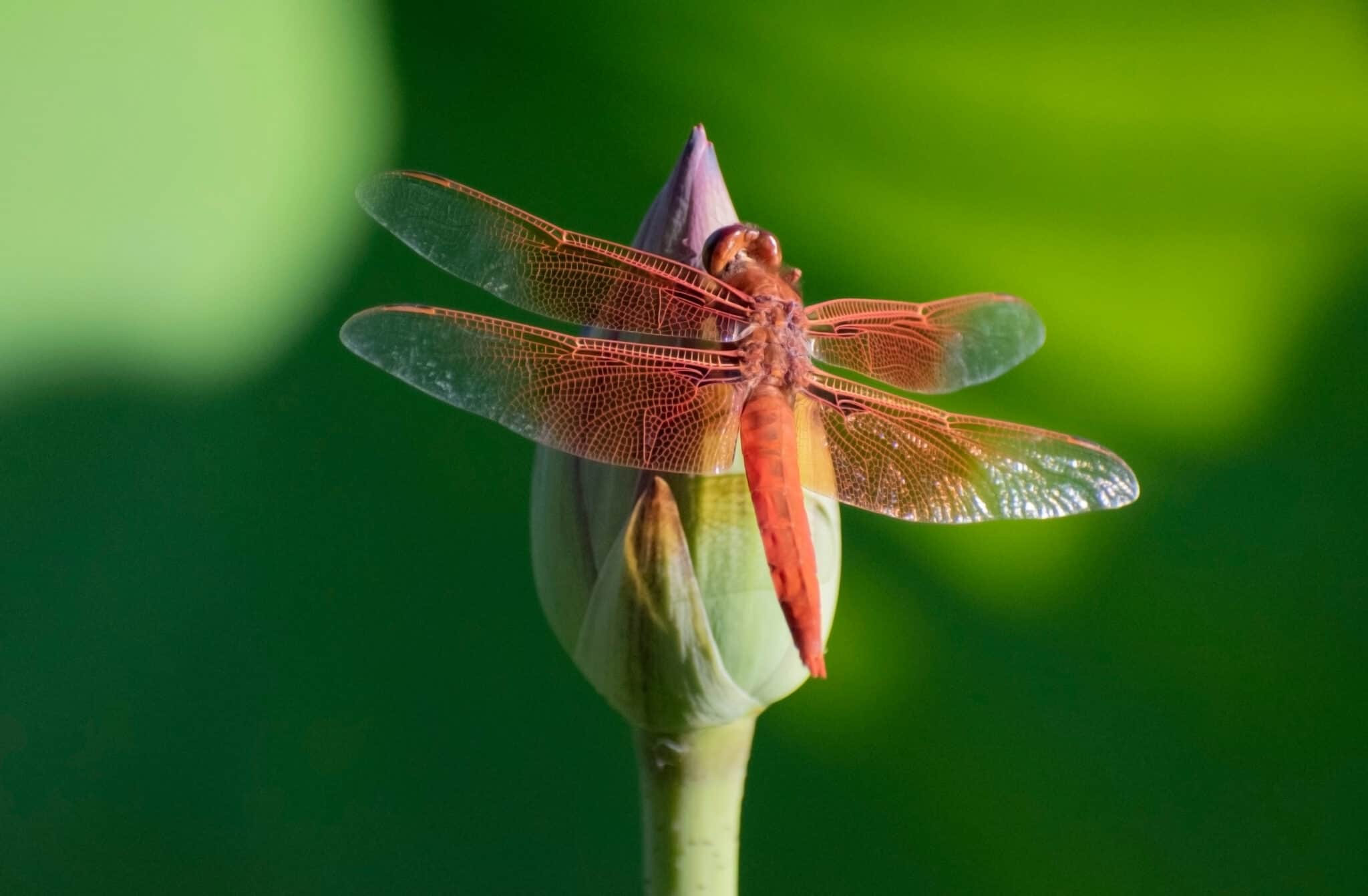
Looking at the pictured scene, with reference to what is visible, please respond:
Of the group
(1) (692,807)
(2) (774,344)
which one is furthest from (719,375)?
(1) (692,807)

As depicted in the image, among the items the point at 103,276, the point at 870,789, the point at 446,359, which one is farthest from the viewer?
the point at 870,789

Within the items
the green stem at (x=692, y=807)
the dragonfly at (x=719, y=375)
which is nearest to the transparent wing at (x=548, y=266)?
the dragonfly at (x=719, y=375)

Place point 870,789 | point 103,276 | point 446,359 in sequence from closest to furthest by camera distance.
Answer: point 446,359, point 103,276, point 870,789

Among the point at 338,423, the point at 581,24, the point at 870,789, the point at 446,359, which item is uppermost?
the point at 581,24

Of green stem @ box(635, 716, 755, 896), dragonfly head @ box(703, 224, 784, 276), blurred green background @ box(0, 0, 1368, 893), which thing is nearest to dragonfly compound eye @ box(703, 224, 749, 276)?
dragonfly head @ box(703, 224, 784, 276)

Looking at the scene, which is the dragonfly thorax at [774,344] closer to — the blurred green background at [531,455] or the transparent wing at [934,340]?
the transparent wing at [934,340]

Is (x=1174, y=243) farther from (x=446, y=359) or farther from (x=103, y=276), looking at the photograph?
(x=103, y=276)

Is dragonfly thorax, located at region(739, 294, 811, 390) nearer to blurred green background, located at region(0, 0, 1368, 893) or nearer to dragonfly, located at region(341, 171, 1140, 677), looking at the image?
dragonfly, located at region(341, 171, 1140, 677)

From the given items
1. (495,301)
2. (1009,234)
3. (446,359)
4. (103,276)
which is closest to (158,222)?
(103,276)

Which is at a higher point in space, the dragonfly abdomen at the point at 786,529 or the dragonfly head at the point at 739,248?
the dragonfly head at the point at 739,248
